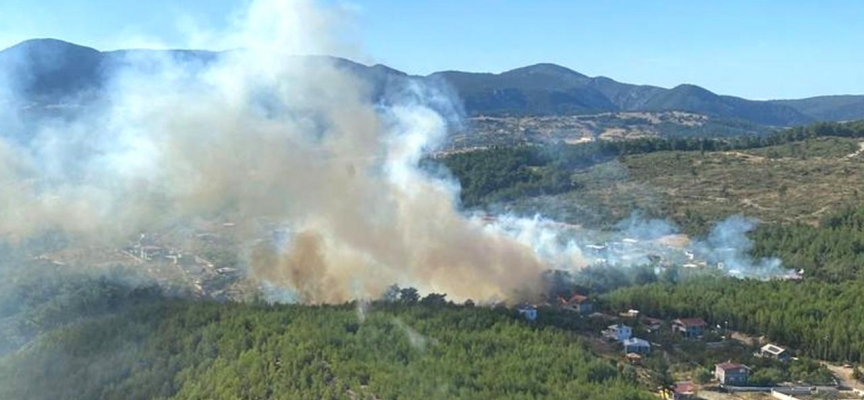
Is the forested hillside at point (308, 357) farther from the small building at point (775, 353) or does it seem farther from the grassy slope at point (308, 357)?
the small building at point (775, 353)

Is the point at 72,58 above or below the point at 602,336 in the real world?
above

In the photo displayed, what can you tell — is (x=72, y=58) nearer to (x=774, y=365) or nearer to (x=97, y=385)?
(x=97, y=385)

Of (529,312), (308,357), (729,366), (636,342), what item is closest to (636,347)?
(636,342)

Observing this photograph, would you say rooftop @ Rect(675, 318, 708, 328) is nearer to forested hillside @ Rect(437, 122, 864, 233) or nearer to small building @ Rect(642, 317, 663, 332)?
small building @ Rect(642, 317, 663, 332)

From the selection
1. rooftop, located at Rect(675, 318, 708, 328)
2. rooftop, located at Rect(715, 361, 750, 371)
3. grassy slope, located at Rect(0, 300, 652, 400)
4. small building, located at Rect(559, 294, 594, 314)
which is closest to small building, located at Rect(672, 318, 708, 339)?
rooftop, located at Rect(675, 318, 708, 328)

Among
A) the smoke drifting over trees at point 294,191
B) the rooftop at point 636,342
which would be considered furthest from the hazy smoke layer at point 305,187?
the rooftop at point 636,342

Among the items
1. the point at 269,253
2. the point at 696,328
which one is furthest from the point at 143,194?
the point at 696,328
